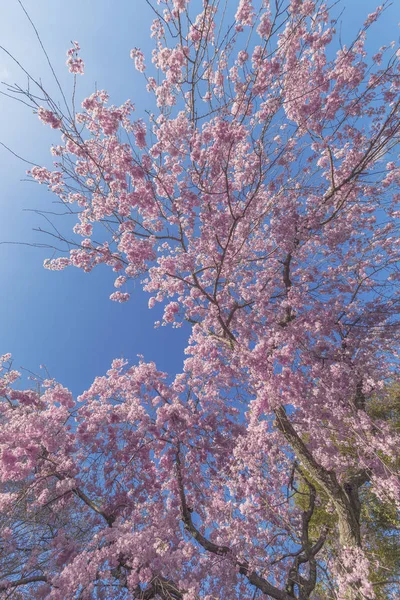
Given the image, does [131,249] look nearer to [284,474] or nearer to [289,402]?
[289,402]

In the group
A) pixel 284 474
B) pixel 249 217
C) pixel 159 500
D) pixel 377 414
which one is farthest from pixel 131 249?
pixel 377 414

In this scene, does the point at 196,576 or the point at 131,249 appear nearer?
the point at 196,576

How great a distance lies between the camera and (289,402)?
5137 mm

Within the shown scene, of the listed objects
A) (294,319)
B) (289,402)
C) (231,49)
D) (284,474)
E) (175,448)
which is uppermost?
(231,49)

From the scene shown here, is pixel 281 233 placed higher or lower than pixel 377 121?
lower

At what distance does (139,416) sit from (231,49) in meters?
7.59

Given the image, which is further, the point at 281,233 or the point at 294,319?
the point at 294,319

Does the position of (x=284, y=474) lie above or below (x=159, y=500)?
below

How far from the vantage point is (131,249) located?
6113mm

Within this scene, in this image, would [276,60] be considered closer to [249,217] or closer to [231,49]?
[231,49]

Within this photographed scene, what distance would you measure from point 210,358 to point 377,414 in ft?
26.9

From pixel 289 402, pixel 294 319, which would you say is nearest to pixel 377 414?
pixel 294 319

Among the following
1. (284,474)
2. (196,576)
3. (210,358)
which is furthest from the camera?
(210,358)

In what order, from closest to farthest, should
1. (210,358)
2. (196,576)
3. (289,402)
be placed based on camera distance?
(196,576), (289,402), (210,358)
